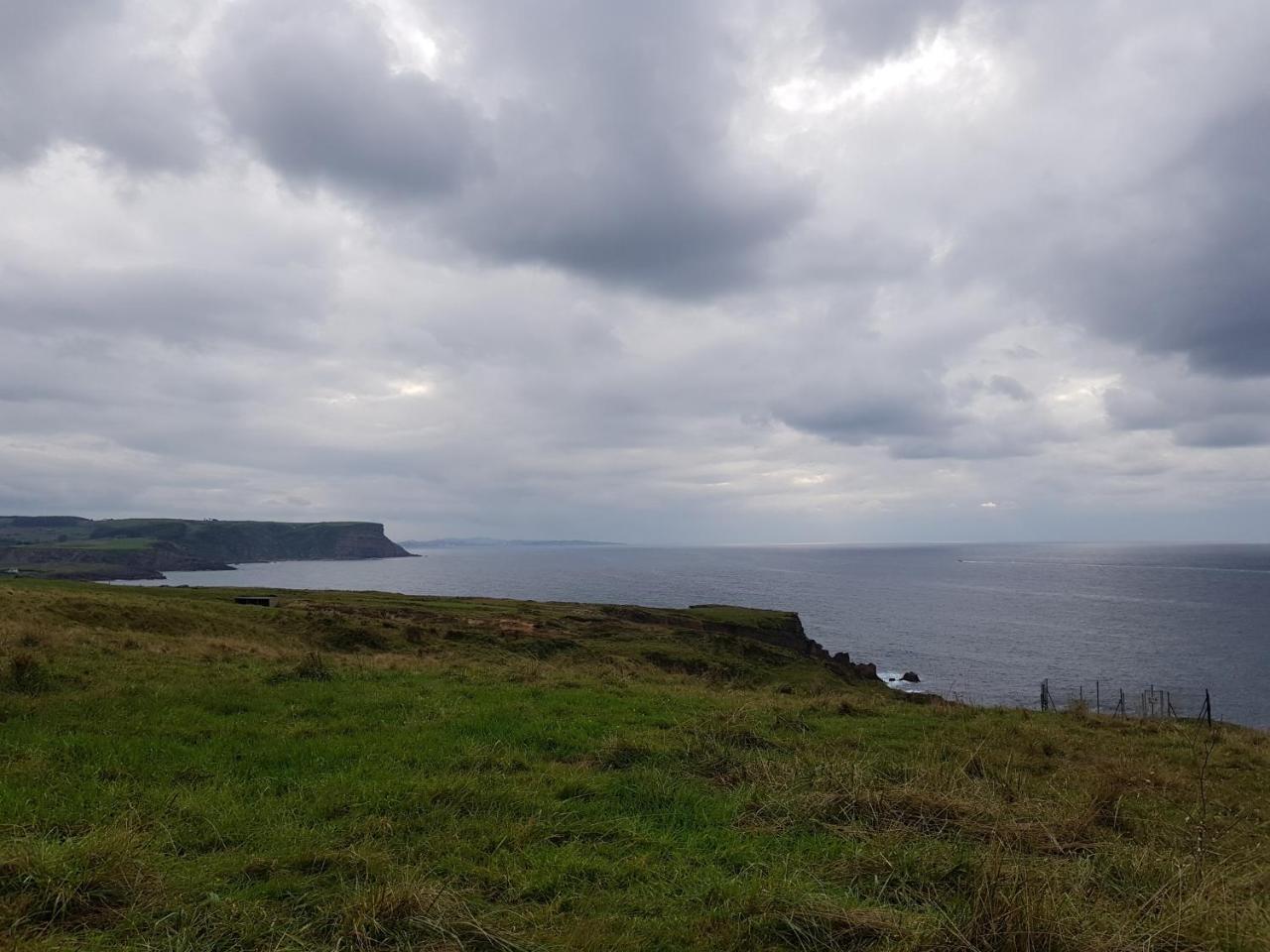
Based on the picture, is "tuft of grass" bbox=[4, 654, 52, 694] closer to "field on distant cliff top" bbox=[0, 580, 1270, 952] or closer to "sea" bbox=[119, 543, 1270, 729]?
"field on distant cliff top" bbox=[0, 580, 1270, 952]

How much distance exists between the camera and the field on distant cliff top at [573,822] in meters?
5.66

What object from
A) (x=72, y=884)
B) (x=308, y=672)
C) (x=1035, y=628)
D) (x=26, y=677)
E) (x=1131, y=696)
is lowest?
(x=1035, y=628)

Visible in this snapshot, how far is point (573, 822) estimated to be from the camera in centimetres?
843

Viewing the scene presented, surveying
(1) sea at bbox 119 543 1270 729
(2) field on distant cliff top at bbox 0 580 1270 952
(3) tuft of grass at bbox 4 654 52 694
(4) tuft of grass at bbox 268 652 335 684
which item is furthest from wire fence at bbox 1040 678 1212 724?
(3) tuft of grass at bbox 4 654 52 694

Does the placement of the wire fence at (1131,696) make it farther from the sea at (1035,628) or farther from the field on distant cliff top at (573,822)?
the field on distant cliff top at (573,822)

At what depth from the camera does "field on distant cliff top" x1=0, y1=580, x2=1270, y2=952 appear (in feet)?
18.6

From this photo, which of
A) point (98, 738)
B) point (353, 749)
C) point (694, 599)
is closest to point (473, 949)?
point (353, 749)

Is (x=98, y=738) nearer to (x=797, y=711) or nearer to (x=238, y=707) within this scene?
(x=238, y=707)

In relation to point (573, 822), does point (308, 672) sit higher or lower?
lower

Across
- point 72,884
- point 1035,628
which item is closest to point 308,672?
point 72,884

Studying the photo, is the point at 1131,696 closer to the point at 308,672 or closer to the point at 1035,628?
the point at 1035,628

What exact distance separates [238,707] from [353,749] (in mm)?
4425

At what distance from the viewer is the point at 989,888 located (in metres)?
5.80

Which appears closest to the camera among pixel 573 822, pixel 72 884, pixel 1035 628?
pixel 72 884
